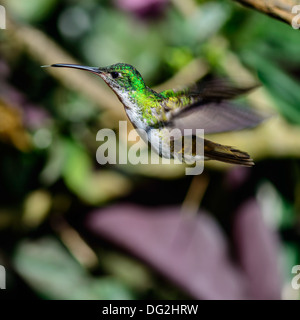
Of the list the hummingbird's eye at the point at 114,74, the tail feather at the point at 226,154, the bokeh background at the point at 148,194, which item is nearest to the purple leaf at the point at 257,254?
the bokeh background at the point at 148,194

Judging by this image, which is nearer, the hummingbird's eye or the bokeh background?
the hummingbird's eye

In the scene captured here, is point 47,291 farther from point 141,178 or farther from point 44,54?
point 44,54

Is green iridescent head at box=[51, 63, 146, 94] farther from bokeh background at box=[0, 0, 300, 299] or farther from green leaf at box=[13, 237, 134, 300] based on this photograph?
green leaf at box=[13, 237, 134, 300]

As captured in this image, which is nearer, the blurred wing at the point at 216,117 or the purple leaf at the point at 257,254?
the blurred wing at the point at 216,117

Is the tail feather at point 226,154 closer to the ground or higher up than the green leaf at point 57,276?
closer to the ground

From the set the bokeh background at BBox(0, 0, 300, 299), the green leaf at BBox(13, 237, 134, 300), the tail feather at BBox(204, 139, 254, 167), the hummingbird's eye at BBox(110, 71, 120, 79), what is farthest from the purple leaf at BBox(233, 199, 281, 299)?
the hummingbird's eye at BBox(110, 71, 120, 79)

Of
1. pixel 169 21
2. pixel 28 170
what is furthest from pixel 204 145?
pixel 169 21

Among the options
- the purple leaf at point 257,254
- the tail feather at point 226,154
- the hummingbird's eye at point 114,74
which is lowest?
the tail feather at point 226,154

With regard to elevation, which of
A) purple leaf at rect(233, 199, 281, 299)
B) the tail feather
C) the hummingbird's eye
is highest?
purple leaf at rect(233, 199, 281, 299)

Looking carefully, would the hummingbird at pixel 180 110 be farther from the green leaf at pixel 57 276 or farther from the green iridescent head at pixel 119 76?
the green leaf at pixel 57 276
